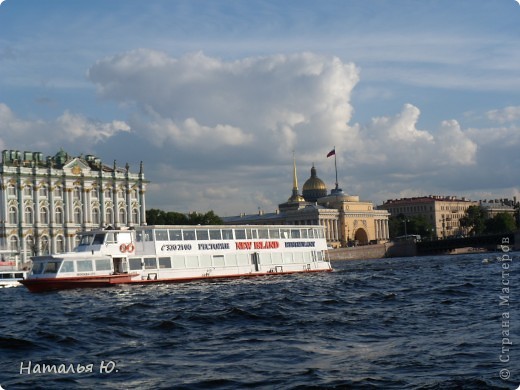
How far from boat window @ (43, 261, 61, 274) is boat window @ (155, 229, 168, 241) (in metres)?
6.00

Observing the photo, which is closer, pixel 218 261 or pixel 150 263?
pixel 150 263

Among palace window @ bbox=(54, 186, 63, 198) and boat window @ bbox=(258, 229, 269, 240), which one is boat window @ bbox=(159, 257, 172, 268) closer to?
boat window @ bbox=(258, 229, 269, 240)

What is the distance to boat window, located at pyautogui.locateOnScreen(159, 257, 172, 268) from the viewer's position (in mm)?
44812

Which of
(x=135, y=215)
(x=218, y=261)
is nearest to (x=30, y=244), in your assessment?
(x=135, y=215)

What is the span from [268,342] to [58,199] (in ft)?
252

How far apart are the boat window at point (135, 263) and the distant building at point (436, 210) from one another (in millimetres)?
139978

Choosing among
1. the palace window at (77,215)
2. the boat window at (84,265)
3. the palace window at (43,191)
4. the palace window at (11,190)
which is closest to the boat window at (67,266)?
the boat window at (84,265)

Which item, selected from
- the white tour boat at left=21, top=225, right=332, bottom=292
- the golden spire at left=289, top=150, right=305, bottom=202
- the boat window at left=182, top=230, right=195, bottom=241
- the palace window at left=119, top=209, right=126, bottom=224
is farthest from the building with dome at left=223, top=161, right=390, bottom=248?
the boat window at left=182, top=230, right=195, bottom=241

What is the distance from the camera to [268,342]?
750 inches

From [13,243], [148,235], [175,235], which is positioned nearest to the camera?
[148,235]

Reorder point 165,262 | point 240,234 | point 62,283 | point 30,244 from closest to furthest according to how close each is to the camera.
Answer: point 62,283 → point 165,262 → point 240,234 → point 30,244

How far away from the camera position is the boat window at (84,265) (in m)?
41.0

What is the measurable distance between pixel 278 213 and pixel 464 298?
123 meters

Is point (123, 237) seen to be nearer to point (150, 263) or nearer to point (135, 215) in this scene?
point (150, 263)
